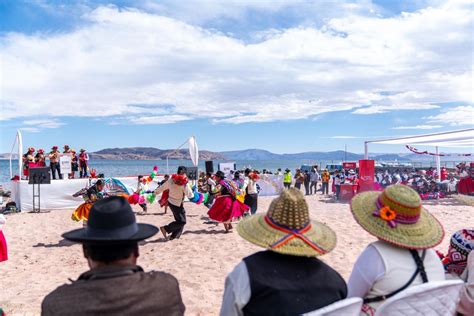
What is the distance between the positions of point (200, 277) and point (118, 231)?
14.3ft

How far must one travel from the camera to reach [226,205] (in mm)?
9438

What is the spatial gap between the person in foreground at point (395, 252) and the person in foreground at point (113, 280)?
997 mm

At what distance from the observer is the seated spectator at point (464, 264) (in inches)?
103

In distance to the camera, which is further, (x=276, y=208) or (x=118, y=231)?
(x=276, y=208)

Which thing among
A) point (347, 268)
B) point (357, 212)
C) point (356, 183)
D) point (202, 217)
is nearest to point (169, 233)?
point (202, 217)

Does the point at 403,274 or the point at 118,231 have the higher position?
the point at 118,231

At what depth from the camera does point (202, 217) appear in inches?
477

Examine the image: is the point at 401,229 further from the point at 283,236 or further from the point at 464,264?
the point at 464,264

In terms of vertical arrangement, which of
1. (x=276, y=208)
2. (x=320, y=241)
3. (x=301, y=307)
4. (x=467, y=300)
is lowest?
(x=467, y=300)

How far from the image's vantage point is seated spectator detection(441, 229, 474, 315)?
2625 millimetres

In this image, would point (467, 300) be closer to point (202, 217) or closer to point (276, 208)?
point (276, 208)

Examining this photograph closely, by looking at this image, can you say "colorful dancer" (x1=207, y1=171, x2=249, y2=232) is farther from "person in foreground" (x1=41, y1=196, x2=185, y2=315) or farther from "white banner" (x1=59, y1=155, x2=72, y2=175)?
"white banner" (x1=59, y1=155, x2=72, y2=175)

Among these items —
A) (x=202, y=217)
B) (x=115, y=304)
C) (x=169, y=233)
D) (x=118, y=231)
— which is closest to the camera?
(x=115, y=304)

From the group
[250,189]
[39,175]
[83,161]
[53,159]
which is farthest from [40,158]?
[250,189]
